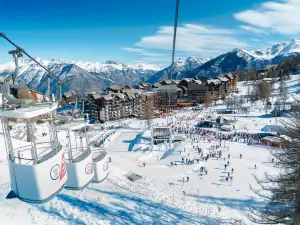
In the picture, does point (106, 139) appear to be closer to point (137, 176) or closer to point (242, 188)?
point (137, 176)

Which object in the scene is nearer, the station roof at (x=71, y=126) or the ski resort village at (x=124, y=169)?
the ski resort village at (x=124, y=169)

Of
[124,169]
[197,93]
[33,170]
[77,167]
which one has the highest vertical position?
[33,170]

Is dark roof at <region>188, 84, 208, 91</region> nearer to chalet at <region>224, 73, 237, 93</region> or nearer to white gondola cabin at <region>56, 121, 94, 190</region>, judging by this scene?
chalet at <region>224, 73, 237, 93</region>

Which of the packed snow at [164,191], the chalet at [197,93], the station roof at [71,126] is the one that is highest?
the station roof at [71,126]

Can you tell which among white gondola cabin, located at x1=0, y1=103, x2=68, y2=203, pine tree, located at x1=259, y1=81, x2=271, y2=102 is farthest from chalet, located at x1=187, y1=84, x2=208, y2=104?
white gondola cabin, located at x1=0, y1=103, x2=68, y2=203

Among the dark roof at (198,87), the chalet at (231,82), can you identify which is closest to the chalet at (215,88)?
the dark roof at (198,87)

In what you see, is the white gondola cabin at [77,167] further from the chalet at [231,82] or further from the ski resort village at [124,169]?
the chalet at [231,82]

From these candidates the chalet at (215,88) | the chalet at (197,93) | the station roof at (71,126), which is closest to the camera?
the station roof at (71,126)

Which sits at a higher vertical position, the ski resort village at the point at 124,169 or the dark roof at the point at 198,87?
the dark roof at the point at 198,87

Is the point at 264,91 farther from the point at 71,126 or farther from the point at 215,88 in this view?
the point at 71,126

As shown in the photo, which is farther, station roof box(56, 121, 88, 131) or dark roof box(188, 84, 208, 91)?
dark roof box(188, 84, 208, 91)

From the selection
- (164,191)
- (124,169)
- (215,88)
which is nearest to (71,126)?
(164,191)
